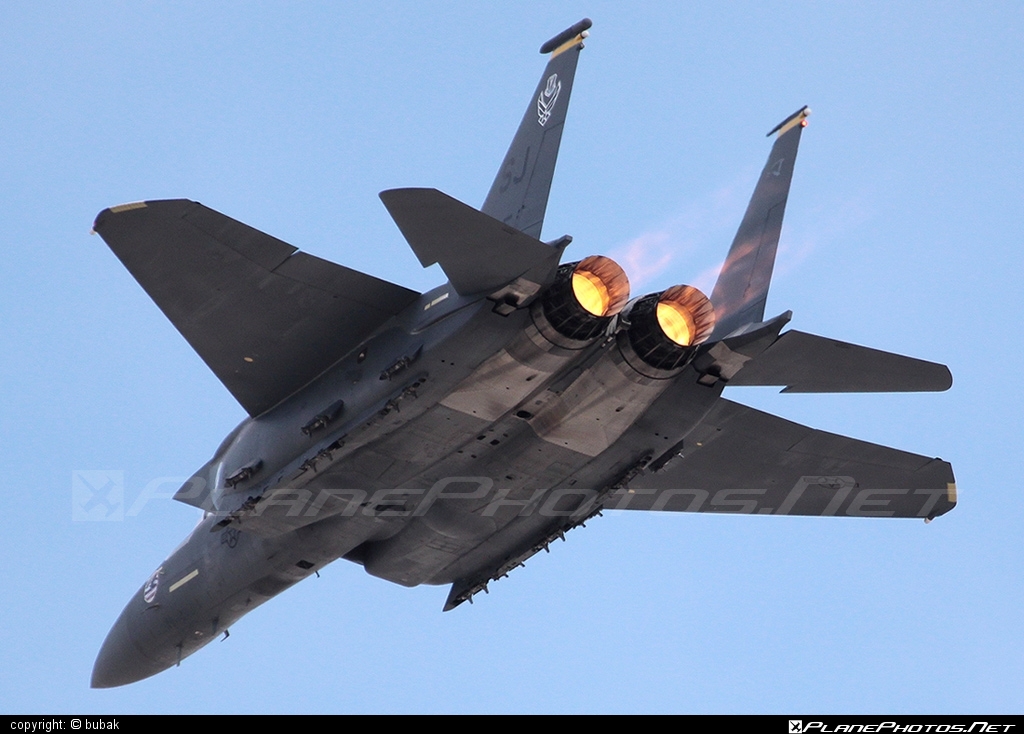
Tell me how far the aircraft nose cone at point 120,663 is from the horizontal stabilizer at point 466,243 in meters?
9.03

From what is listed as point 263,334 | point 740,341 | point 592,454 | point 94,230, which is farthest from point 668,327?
point 94,230

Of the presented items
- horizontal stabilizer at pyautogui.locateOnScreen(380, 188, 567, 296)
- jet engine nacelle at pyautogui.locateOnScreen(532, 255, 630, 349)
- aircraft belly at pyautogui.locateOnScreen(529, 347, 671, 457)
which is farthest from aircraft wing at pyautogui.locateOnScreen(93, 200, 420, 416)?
aircraft belly at pyautogui.locateOnScreen(529, 347, 671, 457)

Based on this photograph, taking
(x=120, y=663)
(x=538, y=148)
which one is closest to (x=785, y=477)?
(x=538, y=148)

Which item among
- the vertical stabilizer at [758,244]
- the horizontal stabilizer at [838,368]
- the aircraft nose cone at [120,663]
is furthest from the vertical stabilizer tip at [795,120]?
the aircraft nose cone at [120,663]

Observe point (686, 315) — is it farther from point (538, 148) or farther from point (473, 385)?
point (538, 148)

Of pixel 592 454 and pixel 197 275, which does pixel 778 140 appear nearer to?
pixel 592 454

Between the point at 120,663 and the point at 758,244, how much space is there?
37.0 ft

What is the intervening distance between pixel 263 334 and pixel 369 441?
1923 mm

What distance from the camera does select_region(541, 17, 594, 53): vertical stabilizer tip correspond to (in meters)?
18.8

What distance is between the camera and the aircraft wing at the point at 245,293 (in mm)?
17781

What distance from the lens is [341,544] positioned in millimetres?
21438

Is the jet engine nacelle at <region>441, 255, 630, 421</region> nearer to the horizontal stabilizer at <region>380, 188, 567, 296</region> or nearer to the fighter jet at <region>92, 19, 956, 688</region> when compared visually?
the fighter jet at <region>92, 19, 956, 688</region>

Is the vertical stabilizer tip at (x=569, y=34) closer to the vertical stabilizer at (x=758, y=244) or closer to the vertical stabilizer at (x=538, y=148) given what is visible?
the vertical stabilizer at (x=538, y=148)

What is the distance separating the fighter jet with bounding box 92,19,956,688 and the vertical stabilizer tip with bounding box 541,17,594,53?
0.08ft
